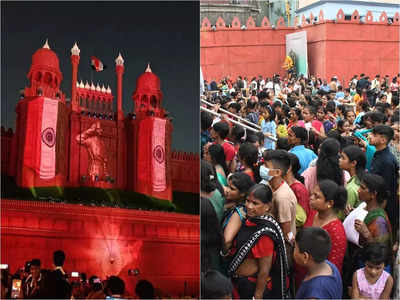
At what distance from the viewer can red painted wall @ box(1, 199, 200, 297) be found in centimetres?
389

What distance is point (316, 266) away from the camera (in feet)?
10.8

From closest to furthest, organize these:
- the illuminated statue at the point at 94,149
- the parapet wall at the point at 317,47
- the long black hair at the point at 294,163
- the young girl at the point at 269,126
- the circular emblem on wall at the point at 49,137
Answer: the circular emblem on wall at the point at 49,137 < the illuminated statue at the point at 94,149 < the long black hair at the point at 294,163 < the young girl at the point at 269,126 < the parapet wall at the point at 317,47

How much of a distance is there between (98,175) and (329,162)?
6.10 feet

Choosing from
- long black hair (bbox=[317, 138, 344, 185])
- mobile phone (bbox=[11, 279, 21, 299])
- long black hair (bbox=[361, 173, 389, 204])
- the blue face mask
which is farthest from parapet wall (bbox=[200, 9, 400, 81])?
mobile phone (bbox=[11, 279, 21, 299])

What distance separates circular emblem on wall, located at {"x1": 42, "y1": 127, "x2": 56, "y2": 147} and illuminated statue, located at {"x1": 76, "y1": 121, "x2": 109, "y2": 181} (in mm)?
175

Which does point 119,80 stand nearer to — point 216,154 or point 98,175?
point 98,175

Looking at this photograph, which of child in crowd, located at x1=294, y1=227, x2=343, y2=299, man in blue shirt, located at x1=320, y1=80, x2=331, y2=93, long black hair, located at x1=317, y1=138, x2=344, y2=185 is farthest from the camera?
man in blue shirt, located at x1=320, y1=80, x2=331, y2=93

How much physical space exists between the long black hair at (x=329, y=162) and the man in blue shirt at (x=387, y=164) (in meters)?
0.30

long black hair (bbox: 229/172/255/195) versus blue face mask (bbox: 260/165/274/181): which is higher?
blue face mask (bbox: 260/165/274/181)

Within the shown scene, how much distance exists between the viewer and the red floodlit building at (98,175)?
3.91 metres

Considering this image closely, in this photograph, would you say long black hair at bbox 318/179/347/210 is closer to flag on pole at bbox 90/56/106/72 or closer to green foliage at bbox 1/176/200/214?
green foliage at bbox 1/176/200/214

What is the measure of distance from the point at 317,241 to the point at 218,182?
1055mm

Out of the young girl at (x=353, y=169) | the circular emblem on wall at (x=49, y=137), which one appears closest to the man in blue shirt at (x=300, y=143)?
the young girl at (x=353, y=169)

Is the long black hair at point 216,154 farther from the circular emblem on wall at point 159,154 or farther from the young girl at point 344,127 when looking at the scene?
the young girl at point 344,127
